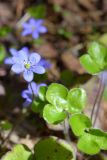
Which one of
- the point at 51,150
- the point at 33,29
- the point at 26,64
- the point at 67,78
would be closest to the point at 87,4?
the point at 33,29

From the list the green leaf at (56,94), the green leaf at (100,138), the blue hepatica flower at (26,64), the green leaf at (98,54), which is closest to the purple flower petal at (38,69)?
the blue hepatica flower at (26,64)

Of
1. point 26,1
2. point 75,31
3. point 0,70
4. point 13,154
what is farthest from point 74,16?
point 13,154

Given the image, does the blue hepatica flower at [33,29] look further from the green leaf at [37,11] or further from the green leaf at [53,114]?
the green leaf at [53,114]

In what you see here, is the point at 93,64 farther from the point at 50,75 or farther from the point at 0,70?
the point at 0,70

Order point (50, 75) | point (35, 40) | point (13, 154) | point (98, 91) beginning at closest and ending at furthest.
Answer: point (13, 154), point (98, 91), point (50, 75), point (35, 40)

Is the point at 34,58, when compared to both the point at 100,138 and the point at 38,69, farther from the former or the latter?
the point at 100,138

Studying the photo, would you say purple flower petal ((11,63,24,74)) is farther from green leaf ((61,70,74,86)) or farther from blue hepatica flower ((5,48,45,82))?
green leaf ((61,70,74,86))
